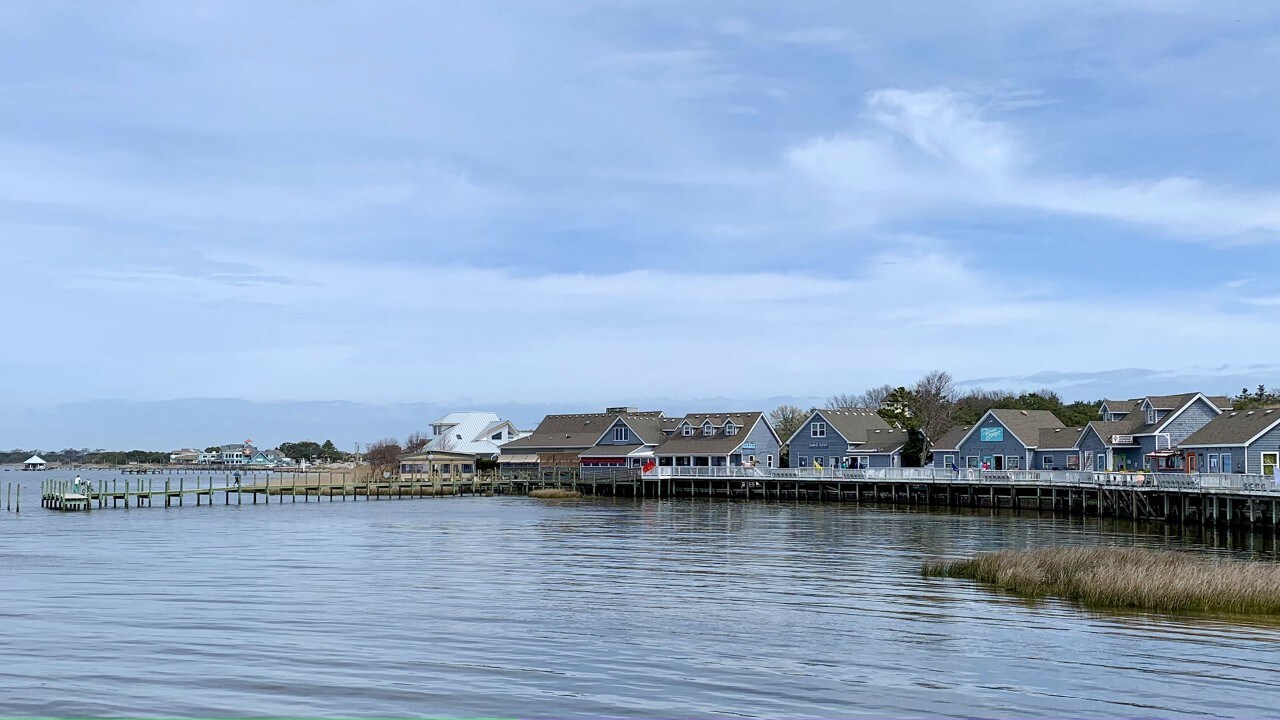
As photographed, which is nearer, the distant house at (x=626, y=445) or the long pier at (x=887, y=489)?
the long pier at (x=887, y=489)

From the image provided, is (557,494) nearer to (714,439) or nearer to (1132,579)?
(714,439)

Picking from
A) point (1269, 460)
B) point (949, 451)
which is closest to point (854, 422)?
point (949, 451)

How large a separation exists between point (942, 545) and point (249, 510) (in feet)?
141

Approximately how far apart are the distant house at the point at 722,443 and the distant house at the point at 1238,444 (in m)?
32.5

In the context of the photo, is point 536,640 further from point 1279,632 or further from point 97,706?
point 1279,632

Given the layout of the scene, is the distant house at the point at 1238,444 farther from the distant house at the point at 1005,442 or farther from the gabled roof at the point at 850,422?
the gabled roof at the point at 850,422

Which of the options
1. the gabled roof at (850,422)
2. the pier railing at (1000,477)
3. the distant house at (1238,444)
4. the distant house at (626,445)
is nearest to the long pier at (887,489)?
the pier railing at (1000,477)

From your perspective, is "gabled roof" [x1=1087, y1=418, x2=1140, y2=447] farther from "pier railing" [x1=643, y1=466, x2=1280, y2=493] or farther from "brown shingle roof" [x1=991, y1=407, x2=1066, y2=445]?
"pier railing" [x1=643, y1=466, x2=1280, y2=493]

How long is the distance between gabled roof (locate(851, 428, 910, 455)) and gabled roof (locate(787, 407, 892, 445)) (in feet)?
1.88

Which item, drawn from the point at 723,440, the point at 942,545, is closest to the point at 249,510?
the point at 723,440

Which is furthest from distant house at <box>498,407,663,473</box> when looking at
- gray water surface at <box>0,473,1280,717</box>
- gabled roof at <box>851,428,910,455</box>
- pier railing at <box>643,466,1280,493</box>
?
gray water surface at <box>0,473,1280,717</box>

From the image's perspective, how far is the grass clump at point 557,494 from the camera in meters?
81.8

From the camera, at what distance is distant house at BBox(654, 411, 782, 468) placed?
88.1 meters

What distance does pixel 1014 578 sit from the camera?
26094mm
